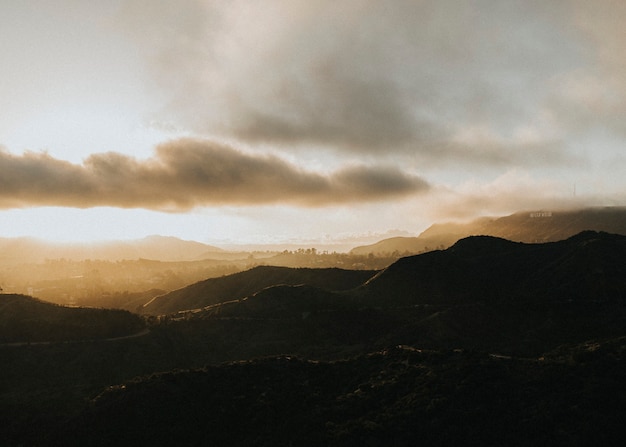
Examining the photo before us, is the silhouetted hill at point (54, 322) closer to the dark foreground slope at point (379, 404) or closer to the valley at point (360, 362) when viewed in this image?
the valley at point (360, 362)

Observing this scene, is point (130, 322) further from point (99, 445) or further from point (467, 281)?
point (467, 281)

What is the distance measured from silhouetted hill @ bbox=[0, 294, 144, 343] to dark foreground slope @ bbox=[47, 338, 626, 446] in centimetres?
7294

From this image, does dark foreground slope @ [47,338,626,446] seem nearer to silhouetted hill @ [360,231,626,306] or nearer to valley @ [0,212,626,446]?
valley @ [0,212,626,446]

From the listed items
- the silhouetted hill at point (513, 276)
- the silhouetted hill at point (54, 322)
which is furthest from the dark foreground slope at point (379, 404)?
the silhouetted hill at point (513, 276)

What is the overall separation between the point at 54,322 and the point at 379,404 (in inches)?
4719

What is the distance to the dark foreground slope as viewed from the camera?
1721 inches

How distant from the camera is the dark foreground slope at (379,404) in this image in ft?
143

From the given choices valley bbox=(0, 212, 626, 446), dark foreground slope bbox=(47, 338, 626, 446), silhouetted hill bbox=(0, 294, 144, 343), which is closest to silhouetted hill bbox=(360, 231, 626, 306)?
valley bbox=(0, 212, 626, 446)

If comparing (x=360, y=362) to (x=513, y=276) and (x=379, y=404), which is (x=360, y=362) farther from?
(x=513, y=276)

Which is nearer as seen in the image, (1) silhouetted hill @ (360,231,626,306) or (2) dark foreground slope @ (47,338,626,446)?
(2) dark foreground slope @ (47,338,626,446)

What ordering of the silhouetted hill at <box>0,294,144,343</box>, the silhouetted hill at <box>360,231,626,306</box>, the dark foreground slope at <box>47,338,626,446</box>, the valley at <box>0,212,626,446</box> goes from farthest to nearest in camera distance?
the silhouetted hill at <box>360,231,626,306</box> < the silhouetted hill at <box>0,294,144,343</box> < the valley at <box>0,212,626,446</box> < the dark foreground slope at <box>47,338,626,446</box>

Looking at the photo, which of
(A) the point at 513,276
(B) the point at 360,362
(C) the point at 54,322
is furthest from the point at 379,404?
(A) the point at 513,276

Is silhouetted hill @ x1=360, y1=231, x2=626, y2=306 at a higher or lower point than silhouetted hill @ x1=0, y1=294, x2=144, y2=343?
higher

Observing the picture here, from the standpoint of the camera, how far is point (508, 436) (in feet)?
138
